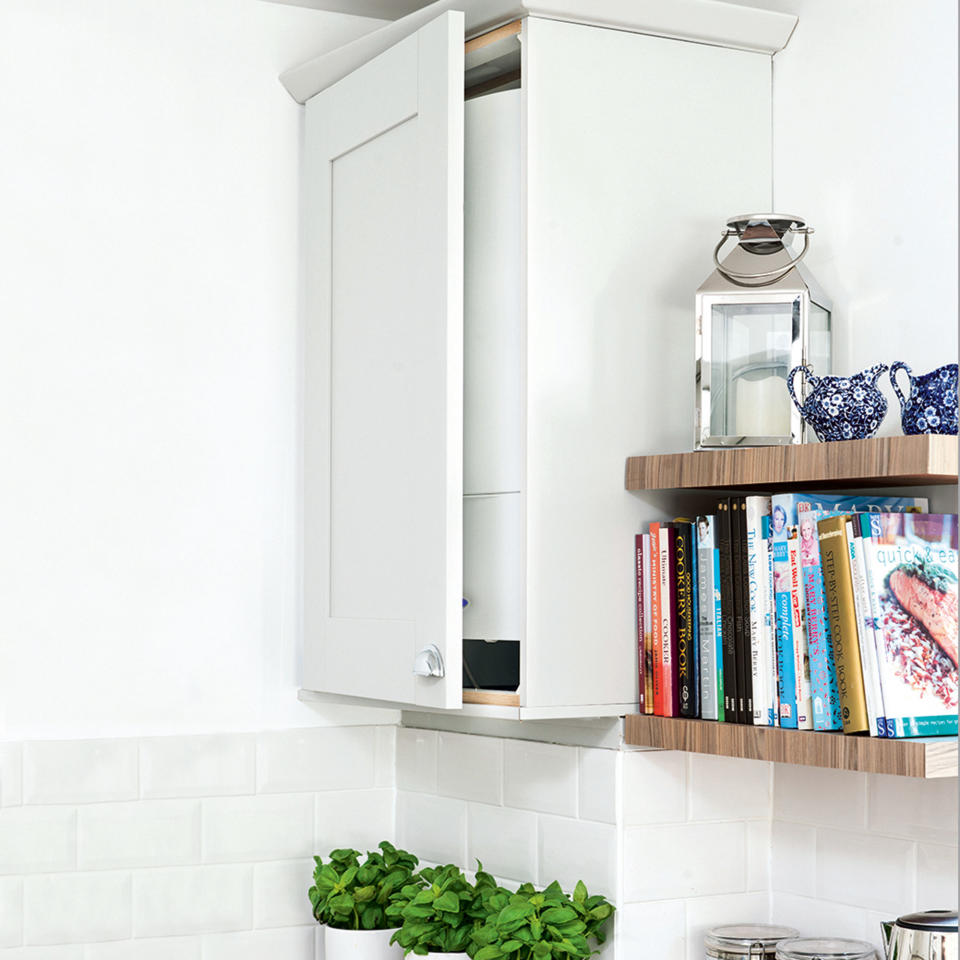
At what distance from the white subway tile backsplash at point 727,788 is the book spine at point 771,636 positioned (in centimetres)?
27

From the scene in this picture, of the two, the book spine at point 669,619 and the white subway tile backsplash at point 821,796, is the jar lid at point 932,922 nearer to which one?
the white subway tile backsplash at point 821,796

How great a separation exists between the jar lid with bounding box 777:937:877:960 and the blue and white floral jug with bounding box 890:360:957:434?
24.7 inches

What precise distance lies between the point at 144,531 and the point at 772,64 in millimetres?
1130

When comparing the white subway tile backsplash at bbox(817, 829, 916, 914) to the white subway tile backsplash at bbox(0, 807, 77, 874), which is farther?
the white subway tile backsplash at bbox(0, 807, 77, 874)

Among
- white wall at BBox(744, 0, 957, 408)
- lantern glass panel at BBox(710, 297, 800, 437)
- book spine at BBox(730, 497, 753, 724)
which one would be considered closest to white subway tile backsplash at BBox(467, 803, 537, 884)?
book spine at BBox(730, 497, 753, 724)

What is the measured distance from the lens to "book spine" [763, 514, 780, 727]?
1599 millimetres

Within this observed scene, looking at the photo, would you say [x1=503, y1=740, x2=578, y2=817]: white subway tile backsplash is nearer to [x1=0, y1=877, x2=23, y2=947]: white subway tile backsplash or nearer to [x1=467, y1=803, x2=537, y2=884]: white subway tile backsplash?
[x1=467, y1=803, x2=537, y2=884]: white subway tile backsplash

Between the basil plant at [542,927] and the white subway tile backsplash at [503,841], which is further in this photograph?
the white subway tile backsplash at [503,841]

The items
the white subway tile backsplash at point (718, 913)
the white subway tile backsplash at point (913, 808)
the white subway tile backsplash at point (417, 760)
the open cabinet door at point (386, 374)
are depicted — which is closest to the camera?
the white subway tile backsplash at point (913, 808)

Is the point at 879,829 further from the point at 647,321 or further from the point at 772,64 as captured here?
the point at 772,64

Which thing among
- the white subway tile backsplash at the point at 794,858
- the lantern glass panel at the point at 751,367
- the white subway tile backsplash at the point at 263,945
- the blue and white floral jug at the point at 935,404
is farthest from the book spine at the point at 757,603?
the white subway tile backsplash at the point at 263,945

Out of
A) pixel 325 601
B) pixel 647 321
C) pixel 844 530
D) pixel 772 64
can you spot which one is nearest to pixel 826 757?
pixel 844 530

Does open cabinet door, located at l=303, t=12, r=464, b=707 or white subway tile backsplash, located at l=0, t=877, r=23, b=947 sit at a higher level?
open cabinet door, located at l=303, t=12, r=464, b=707

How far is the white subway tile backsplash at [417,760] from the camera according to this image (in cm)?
216
